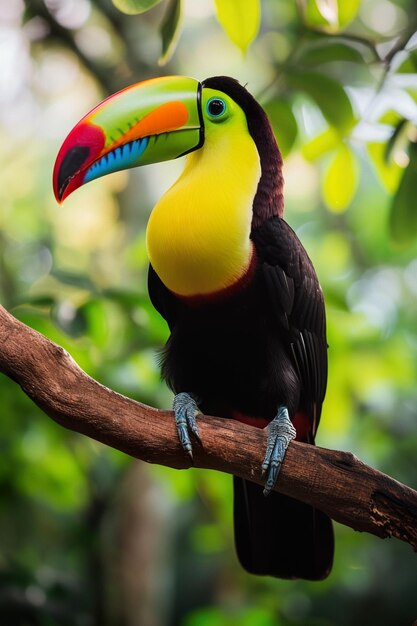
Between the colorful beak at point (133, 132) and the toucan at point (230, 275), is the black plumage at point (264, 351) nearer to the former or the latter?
the toucan at point (230, 275)

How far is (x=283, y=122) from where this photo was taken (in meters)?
2.51

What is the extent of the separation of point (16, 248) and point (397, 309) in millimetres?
2622

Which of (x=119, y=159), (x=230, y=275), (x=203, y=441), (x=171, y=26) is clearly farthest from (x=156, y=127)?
(x=203, y=441)

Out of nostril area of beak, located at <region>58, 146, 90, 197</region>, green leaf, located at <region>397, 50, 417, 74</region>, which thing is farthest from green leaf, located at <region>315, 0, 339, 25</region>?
nostril area of beak, located at <region>58, 146, 90, 197</region>

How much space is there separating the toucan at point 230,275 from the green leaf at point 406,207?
0.35 meters

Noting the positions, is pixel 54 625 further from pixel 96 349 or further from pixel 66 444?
pixel 96 349

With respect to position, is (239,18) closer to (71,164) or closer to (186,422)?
(71,164)

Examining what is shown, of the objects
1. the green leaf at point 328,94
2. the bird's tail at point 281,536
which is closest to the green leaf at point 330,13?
the green leaf at point 328,94

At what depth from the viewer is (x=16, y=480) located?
3508 mm

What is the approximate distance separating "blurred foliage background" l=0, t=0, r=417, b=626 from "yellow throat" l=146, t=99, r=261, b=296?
28cm

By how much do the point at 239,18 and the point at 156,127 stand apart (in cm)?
35

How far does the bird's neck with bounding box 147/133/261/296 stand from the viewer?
2.06 meters

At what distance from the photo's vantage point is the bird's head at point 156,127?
2.05 meters

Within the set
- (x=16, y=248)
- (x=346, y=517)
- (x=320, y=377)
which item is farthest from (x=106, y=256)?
(x=346, y=517)
